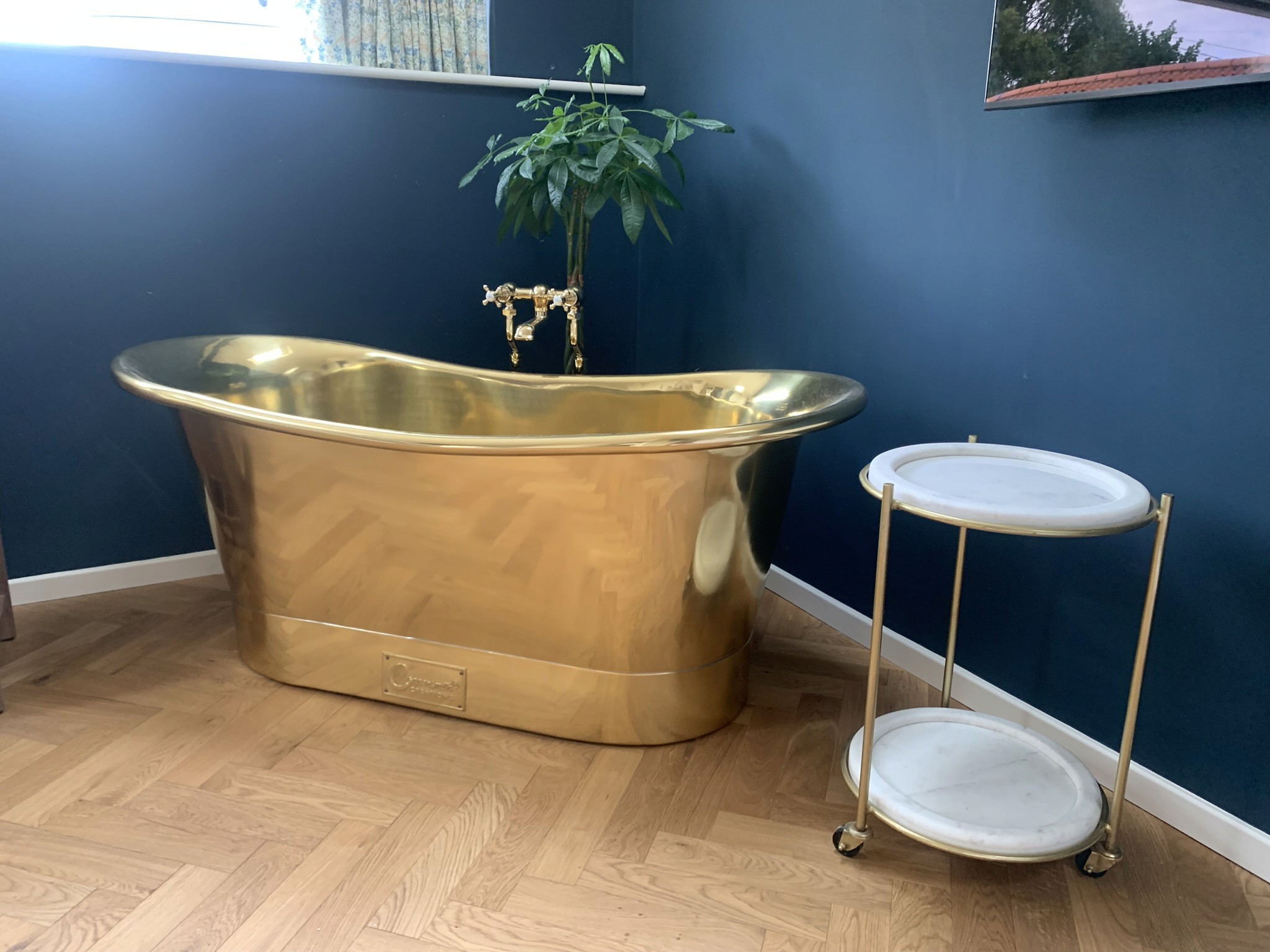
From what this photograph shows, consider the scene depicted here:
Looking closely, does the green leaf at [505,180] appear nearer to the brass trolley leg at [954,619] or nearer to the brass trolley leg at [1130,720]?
the brass trolley leg at [954,619]

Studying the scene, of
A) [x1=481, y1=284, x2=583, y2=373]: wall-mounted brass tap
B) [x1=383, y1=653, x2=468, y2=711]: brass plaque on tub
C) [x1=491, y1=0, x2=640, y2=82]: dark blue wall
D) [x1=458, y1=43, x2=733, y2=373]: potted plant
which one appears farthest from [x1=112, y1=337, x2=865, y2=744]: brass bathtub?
[x1=491, y1=0, x2=640, y2=82]: dark blue wall

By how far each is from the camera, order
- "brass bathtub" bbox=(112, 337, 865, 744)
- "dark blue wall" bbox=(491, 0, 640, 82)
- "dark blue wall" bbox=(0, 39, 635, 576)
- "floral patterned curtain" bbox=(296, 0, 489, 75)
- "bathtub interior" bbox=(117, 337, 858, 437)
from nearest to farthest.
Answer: "brass bathtub" bbox=(112, 337, 865, 744), "bathtub interior" bbox=(117, 337, 858, 437), "dark blue wall" bbox=(0, 39, 635, 576), "floral patterned curtain" bbox=(296, 0, 489, 75), "dark blue wall" bbox=(491, 0, 640, 82)

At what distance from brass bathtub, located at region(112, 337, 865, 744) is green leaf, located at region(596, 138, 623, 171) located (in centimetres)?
53

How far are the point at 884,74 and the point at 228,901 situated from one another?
1798 mm

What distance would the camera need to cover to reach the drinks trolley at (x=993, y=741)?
1171 millimetres

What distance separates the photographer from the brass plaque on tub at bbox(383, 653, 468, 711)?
1.71m

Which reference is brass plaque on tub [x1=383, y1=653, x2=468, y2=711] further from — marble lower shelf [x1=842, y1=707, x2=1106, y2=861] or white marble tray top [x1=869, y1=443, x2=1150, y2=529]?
white marble tray top [x1=869, y1=443, x2=1150, y2=529]

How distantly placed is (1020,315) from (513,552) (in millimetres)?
959

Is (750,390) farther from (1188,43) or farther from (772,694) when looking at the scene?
(1188,43)

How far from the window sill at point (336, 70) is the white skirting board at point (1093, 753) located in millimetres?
1492

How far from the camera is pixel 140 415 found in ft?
7.29

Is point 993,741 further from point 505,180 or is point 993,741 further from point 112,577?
point 112,577

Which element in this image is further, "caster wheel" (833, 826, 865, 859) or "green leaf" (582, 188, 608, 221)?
"green leaf" (582, 188, 608, 221)

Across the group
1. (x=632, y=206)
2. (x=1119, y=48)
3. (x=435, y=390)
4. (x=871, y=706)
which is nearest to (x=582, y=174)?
(x=632, y=206)
